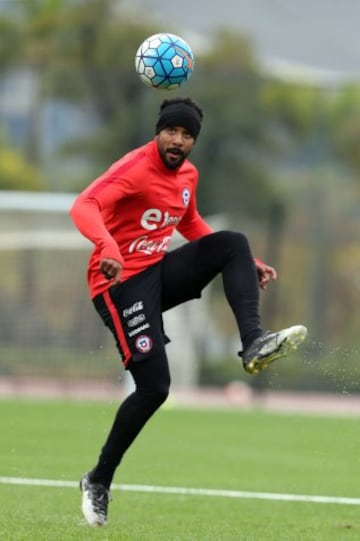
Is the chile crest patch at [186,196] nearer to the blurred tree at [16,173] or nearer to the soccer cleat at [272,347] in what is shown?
the soccer cleat at [272,347]

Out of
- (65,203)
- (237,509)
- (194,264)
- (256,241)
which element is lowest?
(256,241)

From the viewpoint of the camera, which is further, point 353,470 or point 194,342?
point 194,342

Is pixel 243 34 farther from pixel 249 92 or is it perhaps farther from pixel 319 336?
pixel 319 336

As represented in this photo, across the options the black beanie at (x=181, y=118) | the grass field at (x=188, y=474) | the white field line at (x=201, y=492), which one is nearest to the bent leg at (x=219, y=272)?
the black beanie at (x=181, y=118)

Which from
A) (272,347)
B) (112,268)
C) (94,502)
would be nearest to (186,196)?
(112,268)

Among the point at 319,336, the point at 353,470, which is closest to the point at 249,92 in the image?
the point at 319,336

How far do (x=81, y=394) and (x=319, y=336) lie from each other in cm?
559

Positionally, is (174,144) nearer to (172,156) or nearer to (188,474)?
(172,156)

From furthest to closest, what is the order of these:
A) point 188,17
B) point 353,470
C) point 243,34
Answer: point 188,17 < point 243,34 < point 353,470

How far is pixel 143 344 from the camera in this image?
793cm

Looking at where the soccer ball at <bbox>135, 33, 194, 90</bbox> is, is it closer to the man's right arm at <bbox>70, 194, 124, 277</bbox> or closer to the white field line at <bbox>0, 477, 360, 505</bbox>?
the man's right arm at <bbox>70, 194, 124, 277</bbox>

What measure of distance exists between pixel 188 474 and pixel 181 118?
3939 millimetres

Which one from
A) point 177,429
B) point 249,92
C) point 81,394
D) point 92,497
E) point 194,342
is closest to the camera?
point 92,497

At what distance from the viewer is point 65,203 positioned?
925 inches
